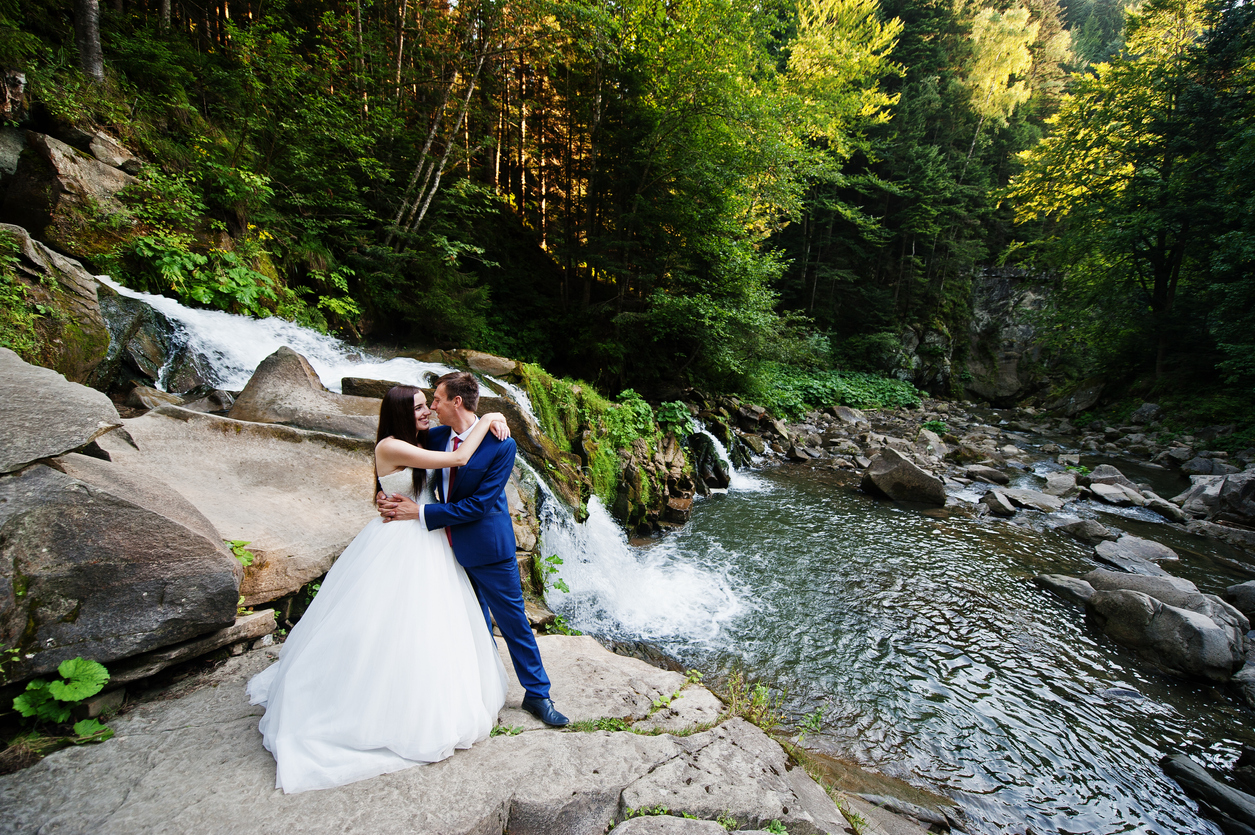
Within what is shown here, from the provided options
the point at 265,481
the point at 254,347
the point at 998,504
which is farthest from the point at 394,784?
the point at 998,504

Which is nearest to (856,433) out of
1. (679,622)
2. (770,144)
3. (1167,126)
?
(770,144)

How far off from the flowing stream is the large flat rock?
2.19 metres

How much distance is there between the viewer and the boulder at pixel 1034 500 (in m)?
10.0

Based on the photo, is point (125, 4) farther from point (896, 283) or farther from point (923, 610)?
point (896, 283)

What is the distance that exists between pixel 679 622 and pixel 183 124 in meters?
11.6

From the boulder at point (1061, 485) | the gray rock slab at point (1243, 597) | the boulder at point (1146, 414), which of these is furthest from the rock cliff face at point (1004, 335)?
the gray rock slab at point (1243, 597)

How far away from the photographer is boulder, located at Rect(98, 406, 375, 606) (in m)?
3.37

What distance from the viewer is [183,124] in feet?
27.6

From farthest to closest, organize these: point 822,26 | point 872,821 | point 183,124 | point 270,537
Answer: point 822,26 < point 183,124 < point 270,537 < point 872,821

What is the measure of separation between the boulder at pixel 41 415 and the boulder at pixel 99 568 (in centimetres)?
12

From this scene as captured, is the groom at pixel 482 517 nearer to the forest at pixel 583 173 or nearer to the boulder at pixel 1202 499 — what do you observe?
the forest at pixel 583 173

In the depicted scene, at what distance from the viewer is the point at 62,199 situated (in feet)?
20.1

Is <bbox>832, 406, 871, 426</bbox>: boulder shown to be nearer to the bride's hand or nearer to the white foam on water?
the white foam on water

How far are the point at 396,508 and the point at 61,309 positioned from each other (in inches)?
216
